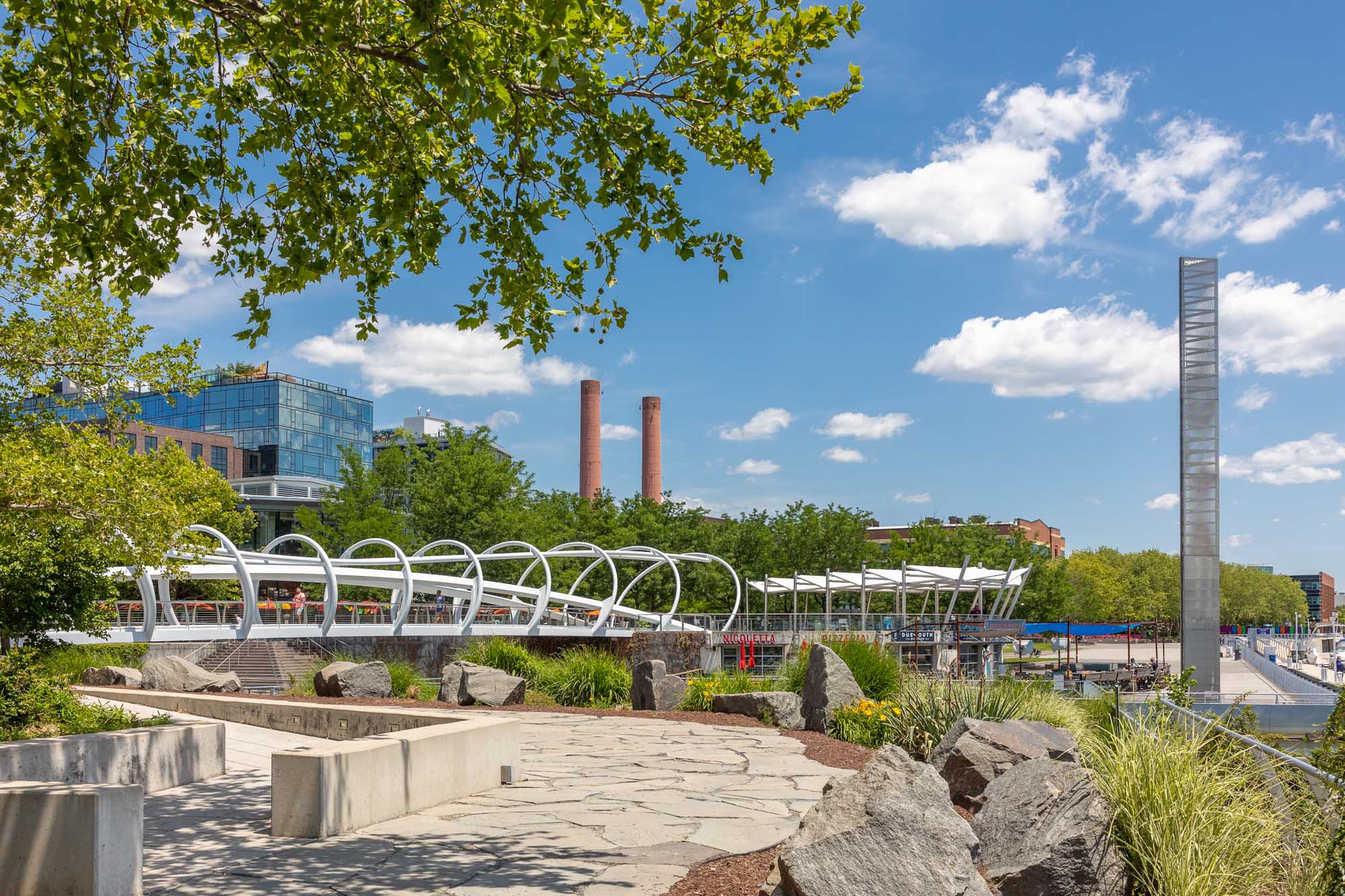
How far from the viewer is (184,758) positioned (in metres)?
9.13

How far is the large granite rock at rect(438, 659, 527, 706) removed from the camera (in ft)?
48.9

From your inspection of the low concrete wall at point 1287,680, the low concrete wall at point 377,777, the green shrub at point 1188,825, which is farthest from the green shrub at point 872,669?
the low concrete wall at point 1287,680

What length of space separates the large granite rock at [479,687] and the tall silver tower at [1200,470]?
1826 centimetres

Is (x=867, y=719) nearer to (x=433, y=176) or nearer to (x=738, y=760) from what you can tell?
(x=738, y=760)

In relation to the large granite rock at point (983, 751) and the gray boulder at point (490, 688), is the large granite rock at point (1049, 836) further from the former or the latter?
the gray boulder at point (490, 688)

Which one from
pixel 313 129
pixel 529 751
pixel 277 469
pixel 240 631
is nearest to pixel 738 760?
pixel 529 751

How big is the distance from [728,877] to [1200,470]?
24.5 metres

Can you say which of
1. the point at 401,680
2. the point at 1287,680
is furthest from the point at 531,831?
the point at 1287,680

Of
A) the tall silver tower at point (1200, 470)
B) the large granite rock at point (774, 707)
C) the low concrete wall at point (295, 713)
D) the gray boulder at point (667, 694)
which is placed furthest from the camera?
the tall silver tower at point (1200, 470)

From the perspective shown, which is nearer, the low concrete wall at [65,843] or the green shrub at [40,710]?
the low concrete wall at [65,843]

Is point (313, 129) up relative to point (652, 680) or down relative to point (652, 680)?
up

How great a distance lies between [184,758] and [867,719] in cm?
653

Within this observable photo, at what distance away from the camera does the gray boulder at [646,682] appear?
14.6 metres

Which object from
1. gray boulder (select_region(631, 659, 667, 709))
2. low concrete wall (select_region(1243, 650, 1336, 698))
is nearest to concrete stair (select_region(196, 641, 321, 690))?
gray boulder (select_region(631, 659, 667, 709))
